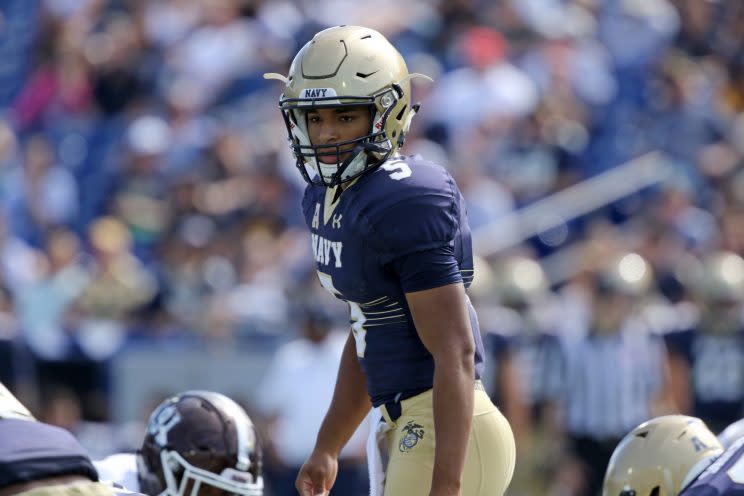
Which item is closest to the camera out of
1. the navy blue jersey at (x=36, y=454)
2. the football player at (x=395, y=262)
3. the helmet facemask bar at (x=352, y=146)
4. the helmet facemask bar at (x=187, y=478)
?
the navy blue jersey at (x=36, y=454)

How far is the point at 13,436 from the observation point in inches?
105

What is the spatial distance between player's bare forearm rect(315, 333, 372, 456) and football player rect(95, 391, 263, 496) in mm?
514

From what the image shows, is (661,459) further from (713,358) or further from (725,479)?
(713,358)

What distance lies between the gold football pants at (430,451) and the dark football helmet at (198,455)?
93cm

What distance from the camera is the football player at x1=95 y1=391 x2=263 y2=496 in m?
4.63

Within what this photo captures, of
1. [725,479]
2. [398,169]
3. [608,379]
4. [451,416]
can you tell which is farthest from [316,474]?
[608,379]

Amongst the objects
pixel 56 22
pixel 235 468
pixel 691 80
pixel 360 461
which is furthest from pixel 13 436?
pixel 56 22

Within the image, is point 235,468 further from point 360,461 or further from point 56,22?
point 56,22

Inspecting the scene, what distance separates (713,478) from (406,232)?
3.22 ft

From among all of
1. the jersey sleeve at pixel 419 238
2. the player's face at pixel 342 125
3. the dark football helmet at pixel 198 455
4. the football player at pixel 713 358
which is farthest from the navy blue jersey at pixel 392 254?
the football player at pixel 713 358

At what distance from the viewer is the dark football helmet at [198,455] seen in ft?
15.2

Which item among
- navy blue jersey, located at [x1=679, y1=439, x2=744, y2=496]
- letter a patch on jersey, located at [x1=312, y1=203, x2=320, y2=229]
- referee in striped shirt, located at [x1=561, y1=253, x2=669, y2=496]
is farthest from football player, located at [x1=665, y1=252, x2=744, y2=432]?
navy blue jersey, located at [x1=679, y1=439, x2=744, y2=496]

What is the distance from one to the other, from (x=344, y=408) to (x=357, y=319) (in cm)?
38

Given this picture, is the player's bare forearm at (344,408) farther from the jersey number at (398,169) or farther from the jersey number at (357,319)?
the jersey number at (398,169)
